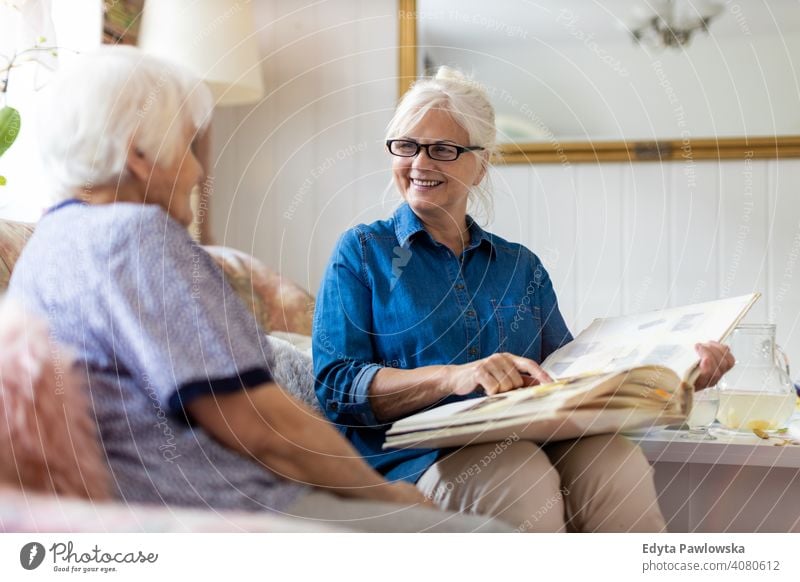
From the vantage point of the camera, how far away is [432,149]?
2.01 feet

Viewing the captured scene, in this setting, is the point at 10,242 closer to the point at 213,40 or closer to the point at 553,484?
the point at 213,40

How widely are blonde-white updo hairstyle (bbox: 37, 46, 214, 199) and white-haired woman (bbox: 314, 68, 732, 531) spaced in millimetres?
161

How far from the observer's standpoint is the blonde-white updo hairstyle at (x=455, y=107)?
2.04ft

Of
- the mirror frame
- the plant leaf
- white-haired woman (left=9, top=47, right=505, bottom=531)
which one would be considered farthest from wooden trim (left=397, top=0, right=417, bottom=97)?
the plant leaf

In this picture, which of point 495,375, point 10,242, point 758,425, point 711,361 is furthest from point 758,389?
point 10,242

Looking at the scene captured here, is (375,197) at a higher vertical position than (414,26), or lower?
lower

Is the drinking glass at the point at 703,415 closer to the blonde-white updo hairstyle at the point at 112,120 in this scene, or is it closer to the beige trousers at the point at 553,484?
the beige trousers at the point at 553,484

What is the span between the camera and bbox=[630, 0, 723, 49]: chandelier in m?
0.69

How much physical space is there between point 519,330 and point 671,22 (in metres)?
0.31

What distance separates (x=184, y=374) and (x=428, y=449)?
182 mm
